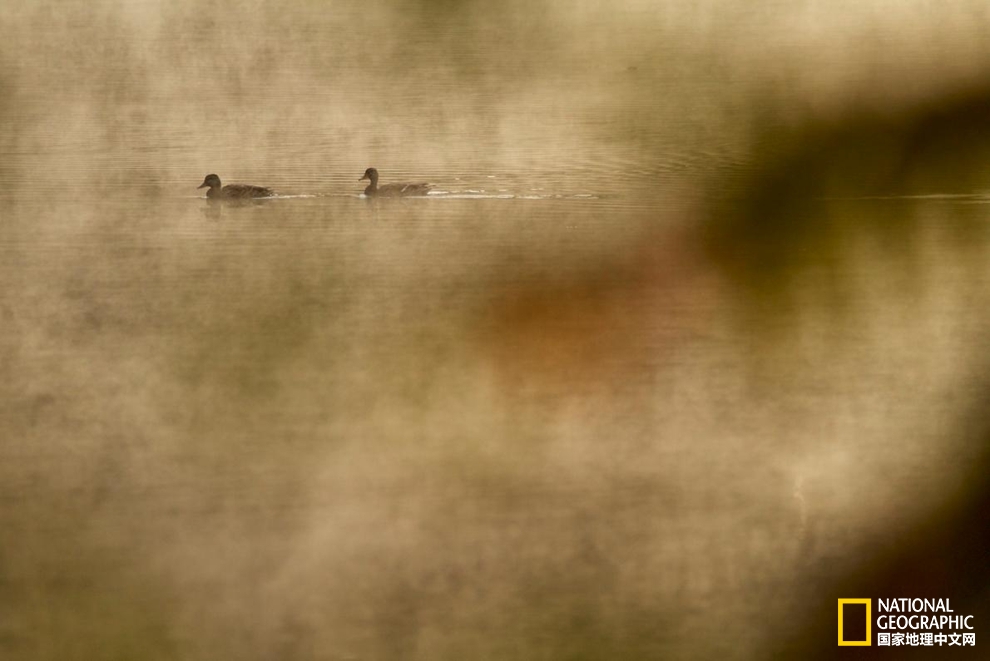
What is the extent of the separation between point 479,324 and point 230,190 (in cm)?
44

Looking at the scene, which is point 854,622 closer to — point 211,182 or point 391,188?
point 391,188

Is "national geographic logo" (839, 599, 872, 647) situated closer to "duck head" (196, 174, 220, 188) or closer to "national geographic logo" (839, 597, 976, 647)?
"national geographic logo" (839, 597, 976, 647)

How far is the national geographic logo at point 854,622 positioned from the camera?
0.95 meters

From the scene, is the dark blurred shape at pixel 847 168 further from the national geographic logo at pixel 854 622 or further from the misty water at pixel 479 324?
the national geographic logo at pixel 854 622

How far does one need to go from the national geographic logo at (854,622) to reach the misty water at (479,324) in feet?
0.06

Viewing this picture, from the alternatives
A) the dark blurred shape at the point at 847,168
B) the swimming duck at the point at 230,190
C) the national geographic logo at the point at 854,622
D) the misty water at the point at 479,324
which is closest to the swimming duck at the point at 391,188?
the misty water at the point at 479,324

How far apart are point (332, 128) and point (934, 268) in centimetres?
89

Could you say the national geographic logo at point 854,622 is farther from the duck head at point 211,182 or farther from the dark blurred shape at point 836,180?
the duck head at point 211,182

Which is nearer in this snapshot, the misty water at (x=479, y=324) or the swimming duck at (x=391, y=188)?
the misty water at (x=479, y=324)

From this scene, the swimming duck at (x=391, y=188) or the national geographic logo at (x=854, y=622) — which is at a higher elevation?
the swimming duck at (x=391, y=188)

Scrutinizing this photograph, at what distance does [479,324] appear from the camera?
4.08ft

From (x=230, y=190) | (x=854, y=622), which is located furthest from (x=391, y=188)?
(x=854, y=622)

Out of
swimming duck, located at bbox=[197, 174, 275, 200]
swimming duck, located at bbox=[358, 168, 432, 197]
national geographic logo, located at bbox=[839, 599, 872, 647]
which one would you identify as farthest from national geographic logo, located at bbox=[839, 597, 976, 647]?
swimming duck, located at bbox=[197, 174, 275, 200]

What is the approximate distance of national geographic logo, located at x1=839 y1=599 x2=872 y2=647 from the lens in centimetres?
95
